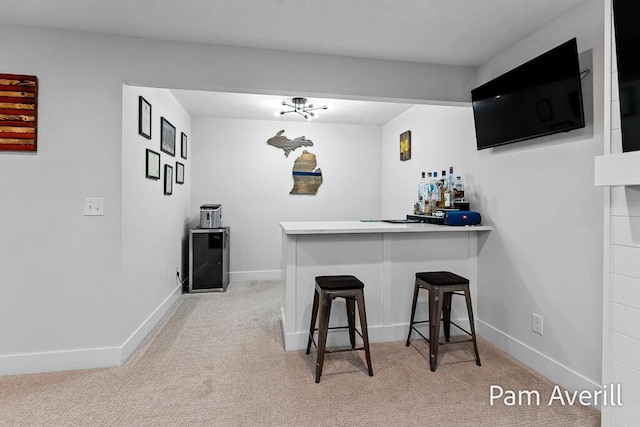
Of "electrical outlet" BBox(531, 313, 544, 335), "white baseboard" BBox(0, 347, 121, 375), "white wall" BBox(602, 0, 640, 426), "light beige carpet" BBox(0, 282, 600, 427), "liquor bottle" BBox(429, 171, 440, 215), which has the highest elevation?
"liquor bottle" BBox(429, 171, 440, 215)

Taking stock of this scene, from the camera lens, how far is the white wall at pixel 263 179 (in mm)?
4672

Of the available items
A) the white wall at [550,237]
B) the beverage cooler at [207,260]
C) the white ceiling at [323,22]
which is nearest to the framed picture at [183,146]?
the beverage cooler at [207,260]

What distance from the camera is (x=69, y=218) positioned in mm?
2271

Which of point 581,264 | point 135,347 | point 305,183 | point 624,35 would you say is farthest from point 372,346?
point 305,183

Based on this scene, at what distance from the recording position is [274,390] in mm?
2014

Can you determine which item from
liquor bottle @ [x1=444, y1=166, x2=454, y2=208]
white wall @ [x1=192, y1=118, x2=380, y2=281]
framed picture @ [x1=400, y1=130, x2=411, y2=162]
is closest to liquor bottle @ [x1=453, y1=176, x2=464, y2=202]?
liquor bottle @ [x1=444, y1=166, x2=454, y2=208]

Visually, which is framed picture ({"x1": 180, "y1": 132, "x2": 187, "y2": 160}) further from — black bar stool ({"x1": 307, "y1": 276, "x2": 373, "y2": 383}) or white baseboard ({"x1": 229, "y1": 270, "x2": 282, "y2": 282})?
black bar stool ({"x1": 307, "y1": 276, "x2": 373, "y2": 383})

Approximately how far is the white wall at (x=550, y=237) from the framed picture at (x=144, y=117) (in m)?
2.89

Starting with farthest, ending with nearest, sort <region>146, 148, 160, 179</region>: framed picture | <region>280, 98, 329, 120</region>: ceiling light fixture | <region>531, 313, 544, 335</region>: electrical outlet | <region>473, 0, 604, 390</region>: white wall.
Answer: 1. <region>280, 98, 329, 120</region>: ceiling light fixture
2. <region>146, 148, 160, 179</region>: framed picture
3. <region>531, 313, 544, 335</region>: electrical outlet
4. <region>473, 0, 604, 390</region>: white wall

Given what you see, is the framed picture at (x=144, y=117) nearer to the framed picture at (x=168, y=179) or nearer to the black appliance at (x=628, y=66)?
the framed picture at (x=168, y=179)

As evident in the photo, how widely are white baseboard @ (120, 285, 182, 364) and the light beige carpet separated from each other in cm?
8

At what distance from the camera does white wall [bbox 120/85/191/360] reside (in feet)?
7.98

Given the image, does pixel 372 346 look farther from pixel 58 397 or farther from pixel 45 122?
pixel 45 122

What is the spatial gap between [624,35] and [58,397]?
3469mm
